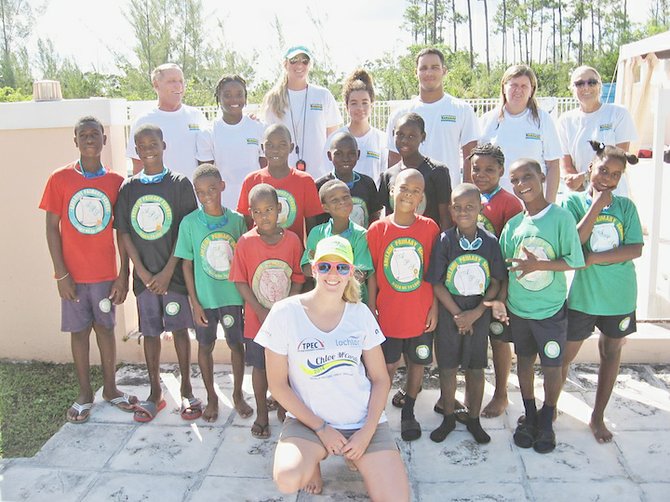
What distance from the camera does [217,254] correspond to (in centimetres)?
374

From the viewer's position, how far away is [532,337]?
3547mm

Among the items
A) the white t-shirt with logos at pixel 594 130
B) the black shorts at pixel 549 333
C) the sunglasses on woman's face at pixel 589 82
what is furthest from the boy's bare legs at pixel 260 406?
the sunglasses on woman's face at pixel 589 82

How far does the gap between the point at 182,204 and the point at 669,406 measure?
10.7 ft

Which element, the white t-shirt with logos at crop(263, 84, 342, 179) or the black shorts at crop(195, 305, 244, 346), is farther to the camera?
the white t-shirt with logos at crop(263, 84, 342, 179)

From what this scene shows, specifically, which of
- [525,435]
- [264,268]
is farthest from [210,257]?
[525,435]

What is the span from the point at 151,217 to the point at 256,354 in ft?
3.43

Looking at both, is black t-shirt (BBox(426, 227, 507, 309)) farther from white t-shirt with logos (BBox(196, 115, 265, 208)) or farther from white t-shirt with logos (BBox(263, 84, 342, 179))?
white t-shirt with logos (BBox(196, 115, 265, 208))

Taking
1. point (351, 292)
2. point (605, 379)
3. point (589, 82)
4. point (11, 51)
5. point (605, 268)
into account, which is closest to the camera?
point (351, 292)

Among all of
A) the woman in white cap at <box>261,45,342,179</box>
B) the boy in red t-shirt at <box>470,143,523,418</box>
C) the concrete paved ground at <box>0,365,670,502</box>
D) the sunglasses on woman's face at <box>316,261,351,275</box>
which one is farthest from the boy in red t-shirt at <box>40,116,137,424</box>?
the boy in red t-shirt at <box>470,143,523,418</box>

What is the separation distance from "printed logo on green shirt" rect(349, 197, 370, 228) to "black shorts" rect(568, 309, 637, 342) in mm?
1318

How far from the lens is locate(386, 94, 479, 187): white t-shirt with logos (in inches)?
176

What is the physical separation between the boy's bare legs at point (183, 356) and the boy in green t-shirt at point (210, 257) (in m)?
0.19

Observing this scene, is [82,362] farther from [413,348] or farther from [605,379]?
[605,379]

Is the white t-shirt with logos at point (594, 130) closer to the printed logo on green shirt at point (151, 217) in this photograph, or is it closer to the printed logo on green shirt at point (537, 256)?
the printed logo on green shirt at point (537, 256)
